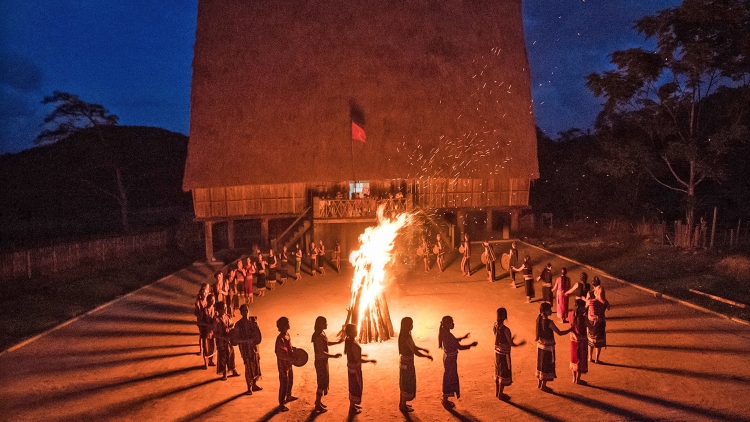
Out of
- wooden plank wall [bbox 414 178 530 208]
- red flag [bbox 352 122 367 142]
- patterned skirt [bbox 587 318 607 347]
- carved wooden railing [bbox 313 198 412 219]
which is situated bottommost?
A: patterned skirt [bbox 587 318 607 347]

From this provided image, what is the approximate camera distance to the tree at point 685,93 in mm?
18938

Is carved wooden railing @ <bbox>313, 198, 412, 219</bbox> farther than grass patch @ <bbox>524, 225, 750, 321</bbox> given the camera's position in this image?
Yes

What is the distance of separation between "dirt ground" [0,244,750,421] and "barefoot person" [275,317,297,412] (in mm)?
250

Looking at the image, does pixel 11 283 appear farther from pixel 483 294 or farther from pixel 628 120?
pixel 628 120

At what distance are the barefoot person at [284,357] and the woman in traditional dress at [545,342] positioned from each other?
3.81m

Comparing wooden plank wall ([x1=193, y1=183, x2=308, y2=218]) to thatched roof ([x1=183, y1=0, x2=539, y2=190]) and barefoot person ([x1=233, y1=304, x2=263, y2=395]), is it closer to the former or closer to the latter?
thatched roof ([x1=183, y1=0, x2=539, y2=190])

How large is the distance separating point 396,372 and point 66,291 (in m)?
12.8

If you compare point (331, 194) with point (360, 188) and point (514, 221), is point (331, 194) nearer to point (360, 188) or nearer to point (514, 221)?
point (360, 188)

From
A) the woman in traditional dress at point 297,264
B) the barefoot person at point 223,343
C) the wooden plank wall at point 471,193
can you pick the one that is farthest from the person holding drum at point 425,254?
the barefoot person at point 223,343

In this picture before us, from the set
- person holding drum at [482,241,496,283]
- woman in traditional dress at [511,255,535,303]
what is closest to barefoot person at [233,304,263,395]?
woman in traditional dress at [511,255,535,303]

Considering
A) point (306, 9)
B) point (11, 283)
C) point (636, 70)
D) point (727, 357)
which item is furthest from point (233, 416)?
point (636, 70)

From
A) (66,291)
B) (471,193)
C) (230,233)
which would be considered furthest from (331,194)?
(66,291)

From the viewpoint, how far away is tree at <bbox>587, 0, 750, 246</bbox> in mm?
18938

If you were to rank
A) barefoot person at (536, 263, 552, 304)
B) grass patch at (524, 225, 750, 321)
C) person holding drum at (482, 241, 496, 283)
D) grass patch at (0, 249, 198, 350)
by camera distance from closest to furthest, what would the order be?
1. barefoot person at (536, 263, 552, 304)
2. grass patch at (0, 249, 198, 350)
3. grass patch at (524, 225, 750, 321)
4. person holding drum at (482, 241, 496, 283)
